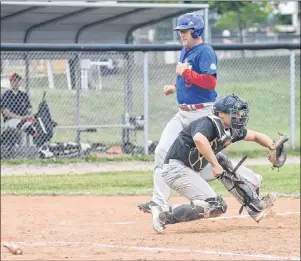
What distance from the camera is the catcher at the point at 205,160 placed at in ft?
28.5

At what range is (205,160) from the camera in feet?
29.7

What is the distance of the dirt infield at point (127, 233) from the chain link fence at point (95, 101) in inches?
166

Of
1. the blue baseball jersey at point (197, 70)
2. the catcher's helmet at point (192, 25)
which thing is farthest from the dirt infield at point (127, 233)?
the catcher's helmet at point (192, 25)

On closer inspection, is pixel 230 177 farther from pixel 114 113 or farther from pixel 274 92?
pixel 274 92

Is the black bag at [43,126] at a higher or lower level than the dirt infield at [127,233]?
lower

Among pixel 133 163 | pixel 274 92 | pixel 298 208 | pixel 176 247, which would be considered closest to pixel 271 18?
pixel 274 92

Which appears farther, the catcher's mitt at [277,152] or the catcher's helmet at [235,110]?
the catcher's mitt at [277,152]

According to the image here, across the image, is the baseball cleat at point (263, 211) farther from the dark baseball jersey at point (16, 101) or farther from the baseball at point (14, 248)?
the dark baseball jersey at point (16, 101)

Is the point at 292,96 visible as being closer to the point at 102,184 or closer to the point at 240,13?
the point at 102,184

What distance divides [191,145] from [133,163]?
7759 mm

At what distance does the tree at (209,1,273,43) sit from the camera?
1543 inches

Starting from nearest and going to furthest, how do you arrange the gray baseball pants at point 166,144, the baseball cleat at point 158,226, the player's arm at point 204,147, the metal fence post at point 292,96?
the player's arm at point 204,147, the baseball cleat at point 158,226, the gray baseball pants at point 166,144, the metal fence post at point 292,96

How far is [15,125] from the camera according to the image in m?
16.4

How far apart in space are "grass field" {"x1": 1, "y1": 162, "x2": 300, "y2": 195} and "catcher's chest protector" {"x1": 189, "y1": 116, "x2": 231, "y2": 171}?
426 centimetres
